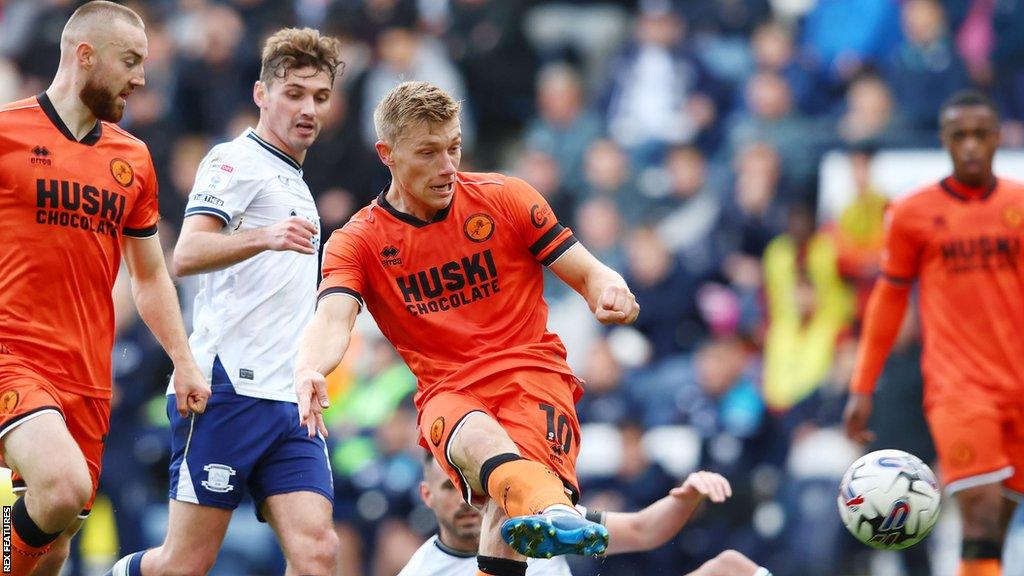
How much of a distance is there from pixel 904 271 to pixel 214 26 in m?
8.12

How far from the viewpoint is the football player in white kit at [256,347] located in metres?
7.64

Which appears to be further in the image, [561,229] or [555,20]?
[555,20]

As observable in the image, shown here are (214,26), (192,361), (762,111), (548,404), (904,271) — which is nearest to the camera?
(548,404)

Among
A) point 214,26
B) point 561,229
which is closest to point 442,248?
point 561,229

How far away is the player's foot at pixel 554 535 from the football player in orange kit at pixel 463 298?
17.9 inches

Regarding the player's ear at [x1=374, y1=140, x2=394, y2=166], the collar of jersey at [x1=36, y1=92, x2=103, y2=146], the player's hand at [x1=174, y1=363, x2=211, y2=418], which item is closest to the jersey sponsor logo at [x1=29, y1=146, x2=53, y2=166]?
the collar of jersey at [x1=36, y1=92, x2=103, y2=146]

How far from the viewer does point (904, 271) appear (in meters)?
9.86

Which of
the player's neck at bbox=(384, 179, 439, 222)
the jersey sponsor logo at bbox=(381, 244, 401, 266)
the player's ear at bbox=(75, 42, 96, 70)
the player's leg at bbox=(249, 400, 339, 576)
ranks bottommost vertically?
the player's leg at bbox=(249, 400, 339, 576)

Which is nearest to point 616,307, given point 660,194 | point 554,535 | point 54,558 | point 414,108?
point 554,535

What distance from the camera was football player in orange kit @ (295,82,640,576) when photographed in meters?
6.97

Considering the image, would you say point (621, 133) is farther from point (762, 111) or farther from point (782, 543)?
point (782, 543)

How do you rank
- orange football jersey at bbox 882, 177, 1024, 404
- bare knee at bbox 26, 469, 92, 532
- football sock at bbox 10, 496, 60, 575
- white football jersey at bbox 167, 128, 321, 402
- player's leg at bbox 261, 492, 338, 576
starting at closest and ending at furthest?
bare knee at bbox 26, 469, 92, 532, football sock at bbox 10, 496, 60, 575, player's leg at bbox 261, 492, 338, 576, white football jersey at bbox 167, 128, 321, 402, orange football jersey at bbox 882, 177, 1024, 404

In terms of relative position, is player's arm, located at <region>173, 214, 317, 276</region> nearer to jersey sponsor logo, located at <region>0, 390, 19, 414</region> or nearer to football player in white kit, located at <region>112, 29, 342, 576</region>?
football player in white kit, located at <region>112, 29, 342, 576</region>

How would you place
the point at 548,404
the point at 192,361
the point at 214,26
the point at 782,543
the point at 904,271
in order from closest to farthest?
the point at 548,404
the point at 192,361
the point at 904,271
the point at 782,543
the point at 214,26
